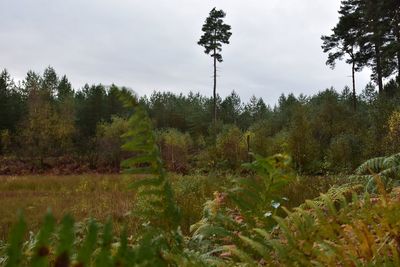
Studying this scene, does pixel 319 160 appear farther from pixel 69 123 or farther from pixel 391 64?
pixel 69 123

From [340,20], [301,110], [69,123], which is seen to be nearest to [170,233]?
[301,110]

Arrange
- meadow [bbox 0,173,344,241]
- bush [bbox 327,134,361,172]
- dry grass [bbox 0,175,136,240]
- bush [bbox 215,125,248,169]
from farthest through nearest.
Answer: bush [bbox 215,125,248,169], bush [bbox 327,134,361,172], dry grass [bbox 0,175,136,240], meadow [bbox 0,173,344,241]

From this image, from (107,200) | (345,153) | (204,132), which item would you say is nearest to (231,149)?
(345,153)

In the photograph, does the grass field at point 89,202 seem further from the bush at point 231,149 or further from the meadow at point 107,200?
the bush at point 231,149

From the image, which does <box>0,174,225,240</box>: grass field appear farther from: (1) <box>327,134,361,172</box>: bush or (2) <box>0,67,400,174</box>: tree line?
(1) <box>327,134,361,172</box>: bush

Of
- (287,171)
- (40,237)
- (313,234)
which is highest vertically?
(287,171)

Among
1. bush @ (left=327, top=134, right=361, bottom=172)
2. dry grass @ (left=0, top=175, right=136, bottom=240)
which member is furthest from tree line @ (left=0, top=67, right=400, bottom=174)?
dry grass @ (left=0, top=175, right=136, bottom=240)

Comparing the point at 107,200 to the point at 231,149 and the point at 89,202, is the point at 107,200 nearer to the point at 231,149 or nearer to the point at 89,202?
the point at 89,202

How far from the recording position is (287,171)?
2.06 m

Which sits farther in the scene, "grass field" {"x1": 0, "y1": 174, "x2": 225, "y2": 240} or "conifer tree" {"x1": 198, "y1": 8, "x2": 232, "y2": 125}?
"conifer tree" {"x1": 198, "y1": 8, "x2": 232, "y2": 125}

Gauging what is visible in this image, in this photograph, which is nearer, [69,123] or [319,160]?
[319,160]

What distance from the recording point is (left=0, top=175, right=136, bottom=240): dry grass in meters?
8.67

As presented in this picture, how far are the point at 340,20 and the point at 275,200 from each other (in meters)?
34.0

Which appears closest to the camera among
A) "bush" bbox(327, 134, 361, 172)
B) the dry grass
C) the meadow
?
A: the meadow
